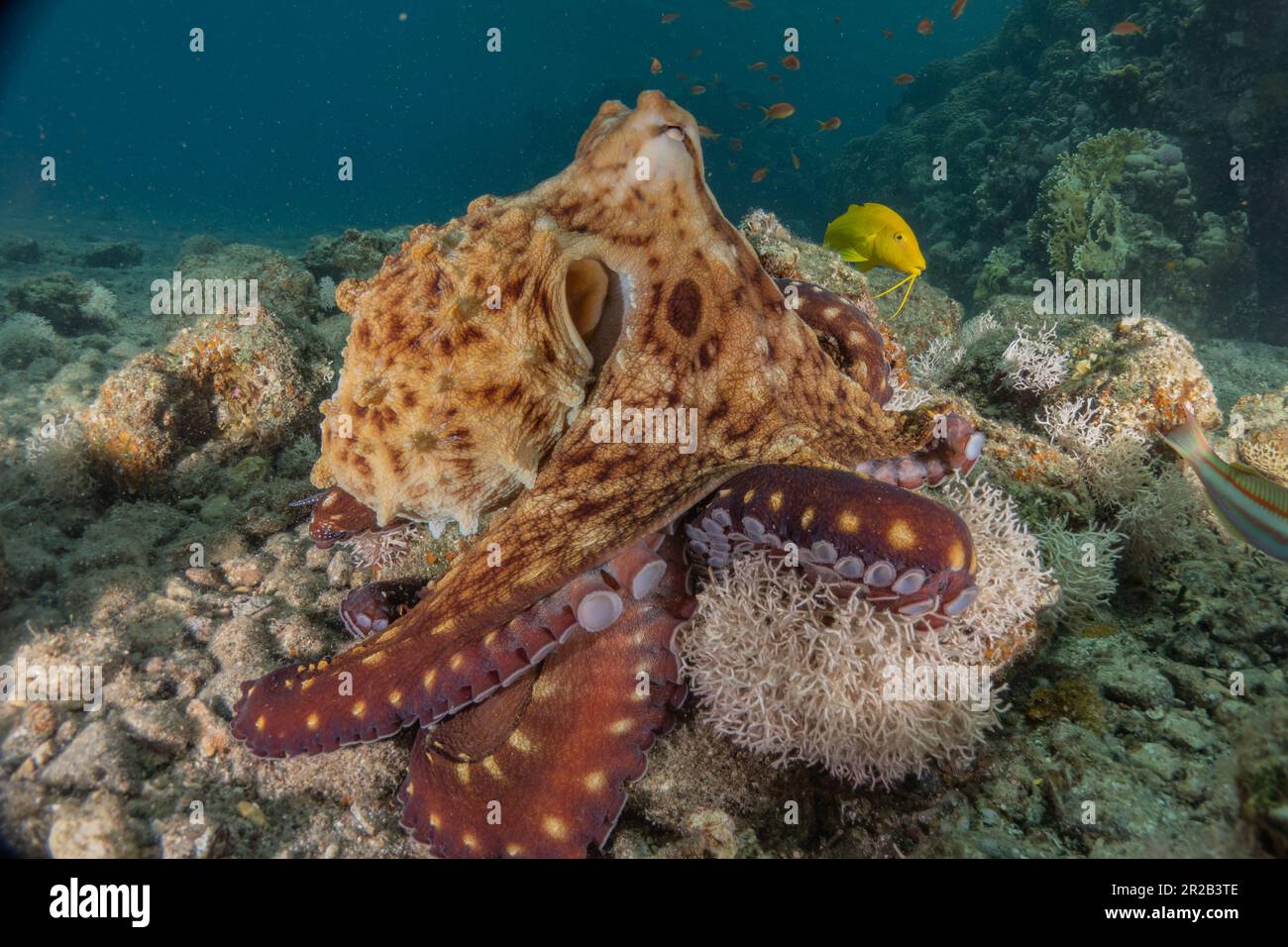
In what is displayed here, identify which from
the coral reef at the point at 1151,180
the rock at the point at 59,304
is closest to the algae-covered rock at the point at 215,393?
the rock at the point at 59,304

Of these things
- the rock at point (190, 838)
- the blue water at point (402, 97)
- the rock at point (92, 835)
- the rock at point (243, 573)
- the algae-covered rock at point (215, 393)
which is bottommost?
the rock at point (190, 838)

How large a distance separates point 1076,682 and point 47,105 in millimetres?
171949

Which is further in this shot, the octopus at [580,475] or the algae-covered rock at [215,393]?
the algae-covered rock at [215,393]

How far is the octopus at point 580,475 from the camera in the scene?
7.22 ft

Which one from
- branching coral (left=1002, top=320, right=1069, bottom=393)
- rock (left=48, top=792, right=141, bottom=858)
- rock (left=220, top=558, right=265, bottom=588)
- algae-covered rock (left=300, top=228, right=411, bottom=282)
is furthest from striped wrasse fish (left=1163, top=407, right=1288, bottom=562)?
algae-covered rock (left=300, top=228, right=411, bottom=282)

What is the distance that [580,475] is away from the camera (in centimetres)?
243

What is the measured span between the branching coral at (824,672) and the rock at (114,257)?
24788 mm

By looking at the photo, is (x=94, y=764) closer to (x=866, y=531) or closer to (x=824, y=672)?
(x=824, y=672)

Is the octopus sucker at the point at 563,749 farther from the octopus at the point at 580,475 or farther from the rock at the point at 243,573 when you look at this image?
the rock at the point at 243,573

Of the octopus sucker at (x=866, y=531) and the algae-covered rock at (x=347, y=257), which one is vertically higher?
the algae-covered rock at (x=347, y=257)

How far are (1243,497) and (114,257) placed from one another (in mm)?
26973

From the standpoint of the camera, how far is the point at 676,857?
255cm
